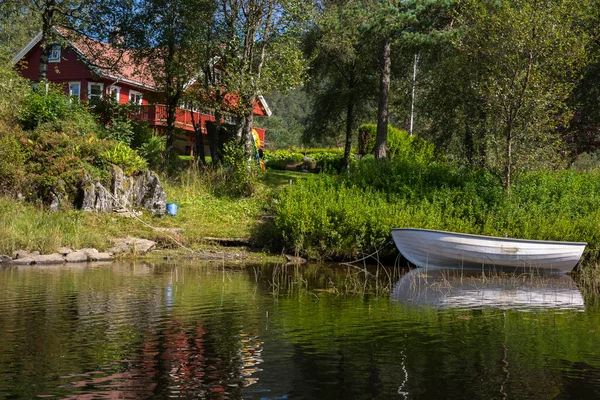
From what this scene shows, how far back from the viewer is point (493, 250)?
1900 cm

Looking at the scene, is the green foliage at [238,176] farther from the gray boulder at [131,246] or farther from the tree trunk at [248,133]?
the gray boulder at [131,246]

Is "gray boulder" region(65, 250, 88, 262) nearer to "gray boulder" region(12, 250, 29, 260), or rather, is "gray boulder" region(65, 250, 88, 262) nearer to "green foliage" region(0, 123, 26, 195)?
"gray boulder" region(12, 250, 29, 260)

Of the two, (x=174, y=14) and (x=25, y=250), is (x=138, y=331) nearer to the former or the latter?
(x=25, y=250)

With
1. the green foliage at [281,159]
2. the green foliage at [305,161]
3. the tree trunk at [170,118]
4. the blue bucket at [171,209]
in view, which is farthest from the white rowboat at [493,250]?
the green foliage at [281,159]

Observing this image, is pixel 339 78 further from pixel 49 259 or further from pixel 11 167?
pixel 49 259

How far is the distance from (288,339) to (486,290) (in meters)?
7.20

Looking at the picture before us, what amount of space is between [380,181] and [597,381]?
54.5ft

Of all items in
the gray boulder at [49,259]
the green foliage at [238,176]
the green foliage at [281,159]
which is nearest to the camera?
the gray boulder at [49,259]

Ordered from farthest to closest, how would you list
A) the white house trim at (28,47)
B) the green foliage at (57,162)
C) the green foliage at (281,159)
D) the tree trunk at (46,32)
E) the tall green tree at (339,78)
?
the white house trim at (28,47)
the green foliage at (281,159)
the tall green tree at (339,78)
the tree trunk at (46,32)
the green foliage at (57,162)

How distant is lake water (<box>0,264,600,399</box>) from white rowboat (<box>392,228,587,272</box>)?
10.5 ft

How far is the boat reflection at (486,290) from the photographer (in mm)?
13086

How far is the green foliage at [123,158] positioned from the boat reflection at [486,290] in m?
10.8

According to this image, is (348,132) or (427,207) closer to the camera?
(427,207)

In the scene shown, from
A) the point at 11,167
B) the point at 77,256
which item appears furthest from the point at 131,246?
the point at 11,167
